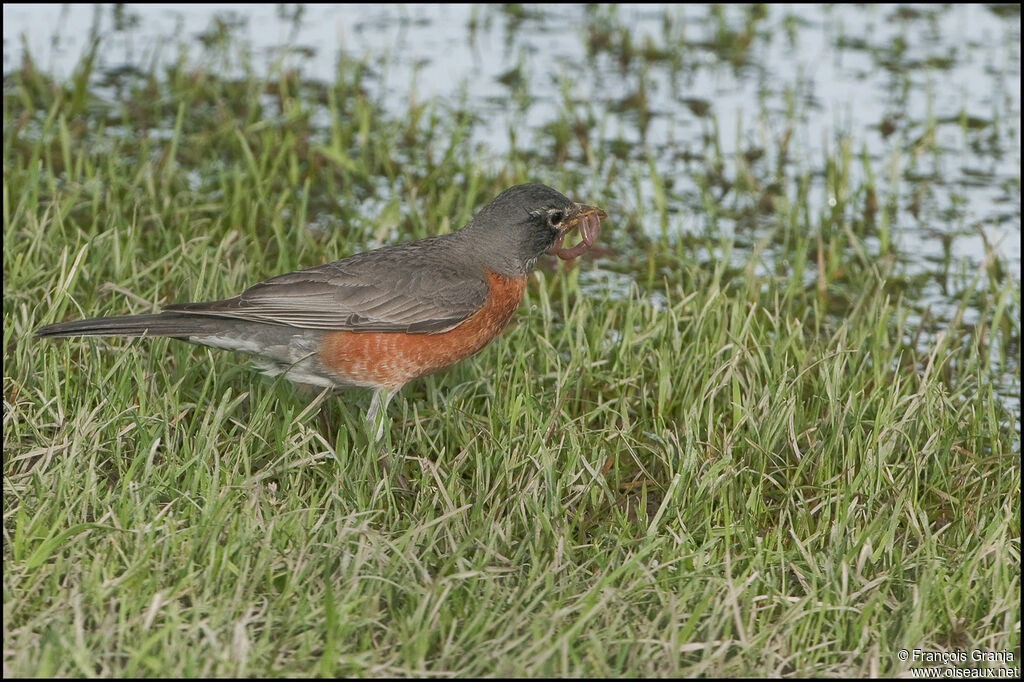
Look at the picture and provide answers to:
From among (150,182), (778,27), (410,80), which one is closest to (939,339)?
(150,182)

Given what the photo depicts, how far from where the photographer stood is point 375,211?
8086 millimetres

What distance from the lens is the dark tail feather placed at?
196 inches

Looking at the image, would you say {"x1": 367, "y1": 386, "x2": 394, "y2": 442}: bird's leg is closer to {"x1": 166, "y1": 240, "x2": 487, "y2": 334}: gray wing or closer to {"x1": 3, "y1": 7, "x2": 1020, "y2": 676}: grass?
{"x1": 3, "y1": 7, "x2": 1020, "y2": 676}: grass

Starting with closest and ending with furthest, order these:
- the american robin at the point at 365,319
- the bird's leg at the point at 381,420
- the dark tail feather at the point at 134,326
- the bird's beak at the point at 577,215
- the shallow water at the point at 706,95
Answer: the dark tail feather at the point at 134,326 < the bird's leg at the point at 381,420 < the american robin at the point at 365,319 < the bird's beak at the point at 577,215 < the shallow water at the point at 706,95

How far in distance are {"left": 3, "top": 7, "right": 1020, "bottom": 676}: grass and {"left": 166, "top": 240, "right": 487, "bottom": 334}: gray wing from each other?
31 centimetres

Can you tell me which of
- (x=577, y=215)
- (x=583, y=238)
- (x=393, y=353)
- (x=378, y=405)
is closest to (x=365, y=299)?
(x=393, y=353)

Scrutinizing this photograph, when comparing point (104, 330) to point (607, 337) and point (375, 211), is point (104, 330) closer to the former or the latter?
point (607, 337)

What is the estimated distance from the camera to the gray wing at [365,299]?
532 centimetres

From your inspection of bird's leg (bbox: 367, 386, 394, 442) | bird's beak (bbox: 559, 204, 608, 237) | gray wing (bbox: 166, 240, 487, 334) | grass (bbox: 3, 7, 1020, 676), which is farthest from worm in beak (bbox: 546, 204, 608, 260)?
bird's leg (bbox: 367, 386, 394, 442)

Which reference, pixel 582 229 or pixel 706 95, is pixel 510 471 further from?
pixel 706 95

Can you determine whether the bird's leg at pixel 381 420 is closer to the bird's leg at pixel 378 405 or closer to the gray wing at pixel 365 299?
the bird's leg at pixel 378 405

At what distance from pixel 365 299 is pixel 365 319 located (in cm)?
9

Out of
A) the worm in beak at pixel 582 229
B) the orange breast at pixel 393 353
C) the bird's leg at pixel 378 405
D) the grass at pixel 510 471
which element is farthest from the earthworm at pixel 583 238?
the bird's leg at pixel 378 405

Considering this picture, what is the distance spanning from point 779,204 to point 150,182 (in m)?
3.48
